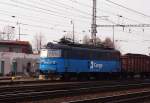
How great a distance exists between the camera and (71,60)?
38.8 meters

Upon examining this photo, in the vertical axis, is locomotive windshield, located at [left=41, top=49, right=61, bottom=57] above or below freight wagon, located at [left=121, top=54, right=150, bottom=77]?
above

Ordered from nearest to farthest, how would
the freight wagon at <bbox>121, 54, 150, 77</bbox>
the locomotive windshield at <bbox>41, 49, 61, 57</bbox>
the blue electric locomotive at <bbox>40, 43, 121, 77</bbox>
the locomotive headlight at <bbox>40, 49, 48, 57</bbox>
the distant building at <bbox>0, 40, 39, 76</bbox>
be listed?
the blue electric locomotive at <bbox>40, 43, 121, 77</bbox> → the locomotive windshield at <bbox>41, 49, 61, 57</bbox> → the locomotive headlight at <bbox>40, 49, 48, 57</bbox> → the freight wagon at <bbox>121, 54, 150, 77</bbox> → the distant building at <bbox>0, 40, 39, 76</bbox>

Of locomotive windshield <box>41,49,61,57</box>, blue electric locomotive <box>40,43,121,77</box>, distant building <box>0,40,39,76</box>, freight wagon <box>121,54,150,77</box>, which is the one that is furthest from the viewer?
distant building <box>0,40,39,76</box>

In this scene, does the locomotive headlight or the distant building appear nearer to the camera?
the locomotive headlight

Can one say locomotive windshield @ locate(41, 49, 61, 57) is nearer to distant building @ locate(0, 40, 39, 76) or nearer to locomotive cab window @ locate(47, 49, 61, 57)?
locomotive cab window @ locate(47, 49, 61, 57)

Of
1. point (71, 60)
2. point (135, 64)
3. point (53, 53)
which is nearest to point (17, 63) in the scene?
point (135, 64)

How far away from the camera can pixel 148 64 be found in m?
54.1

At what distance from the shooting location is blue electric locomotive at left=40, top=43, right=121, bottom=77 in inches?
1507

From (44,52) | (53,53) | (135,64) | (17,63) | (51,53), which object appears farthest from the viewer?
(17,63)

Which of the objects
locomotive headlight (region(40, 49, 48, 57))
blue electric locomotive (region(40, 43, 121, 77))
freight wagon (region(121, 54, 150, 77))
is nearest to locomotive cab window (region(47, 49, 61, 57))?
blue electric locomotive (region(40, 43, 121, 77))

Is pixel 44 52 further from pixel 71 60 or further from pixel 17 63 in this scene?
pixel 17 63

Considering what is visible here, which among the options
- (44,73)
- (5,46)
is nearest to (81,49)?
(44,73)

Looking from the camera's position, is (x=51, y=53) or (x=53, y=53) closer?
(x=53, y=53)

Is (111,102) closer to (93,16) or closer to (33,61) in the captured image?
(93,16)
